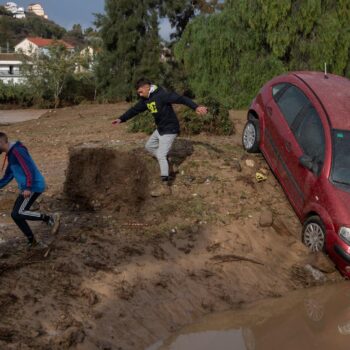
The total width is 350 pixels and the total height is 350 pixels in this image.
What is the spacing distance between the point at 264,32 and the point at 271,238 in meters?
15.2

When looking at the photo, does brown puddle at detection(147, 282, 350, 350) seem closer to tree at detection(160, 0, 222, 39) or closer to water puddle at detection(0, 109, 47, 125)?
water puddle at detection(0, 109, 47, 125)

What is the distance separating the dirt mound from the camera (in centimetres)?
815

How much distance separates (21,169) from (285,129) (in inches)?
158

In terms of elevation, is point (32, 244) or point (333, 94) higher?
point (333, 94)

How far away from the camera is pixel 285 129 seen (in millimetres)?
8055

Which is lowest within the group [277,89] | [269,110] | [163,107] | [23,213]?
[23,213]

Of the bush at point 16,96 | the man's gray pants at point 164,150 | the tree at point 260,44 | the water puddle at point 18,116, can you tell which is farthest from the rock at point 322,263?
the bush at point 16,96

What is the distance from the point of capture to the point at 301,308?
5938 mm

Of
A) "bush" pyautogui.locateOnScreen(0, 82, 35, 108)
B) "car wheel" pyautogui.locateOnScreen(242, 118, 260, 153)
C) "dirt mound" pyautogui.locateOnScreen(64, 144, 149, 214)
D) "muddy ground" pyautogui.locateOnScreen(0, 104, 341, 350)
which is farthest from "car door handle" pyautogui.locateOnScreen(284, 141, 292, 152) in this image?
"bush" pyautogui.locateOnScreen(0, 82, 35, 108)

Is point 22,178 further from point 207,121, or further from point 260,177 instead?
point 207,121

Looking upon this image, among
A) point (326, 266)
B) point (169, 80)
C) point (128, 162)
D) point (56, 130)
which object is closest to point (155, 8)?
point (169, 80)

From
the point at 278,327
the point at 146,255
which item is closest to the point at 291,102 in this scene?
the point at 146,255

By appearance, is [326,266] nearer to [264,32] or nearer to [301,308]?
[301,308]

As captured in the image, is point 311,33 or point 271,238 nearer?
point 271,238
